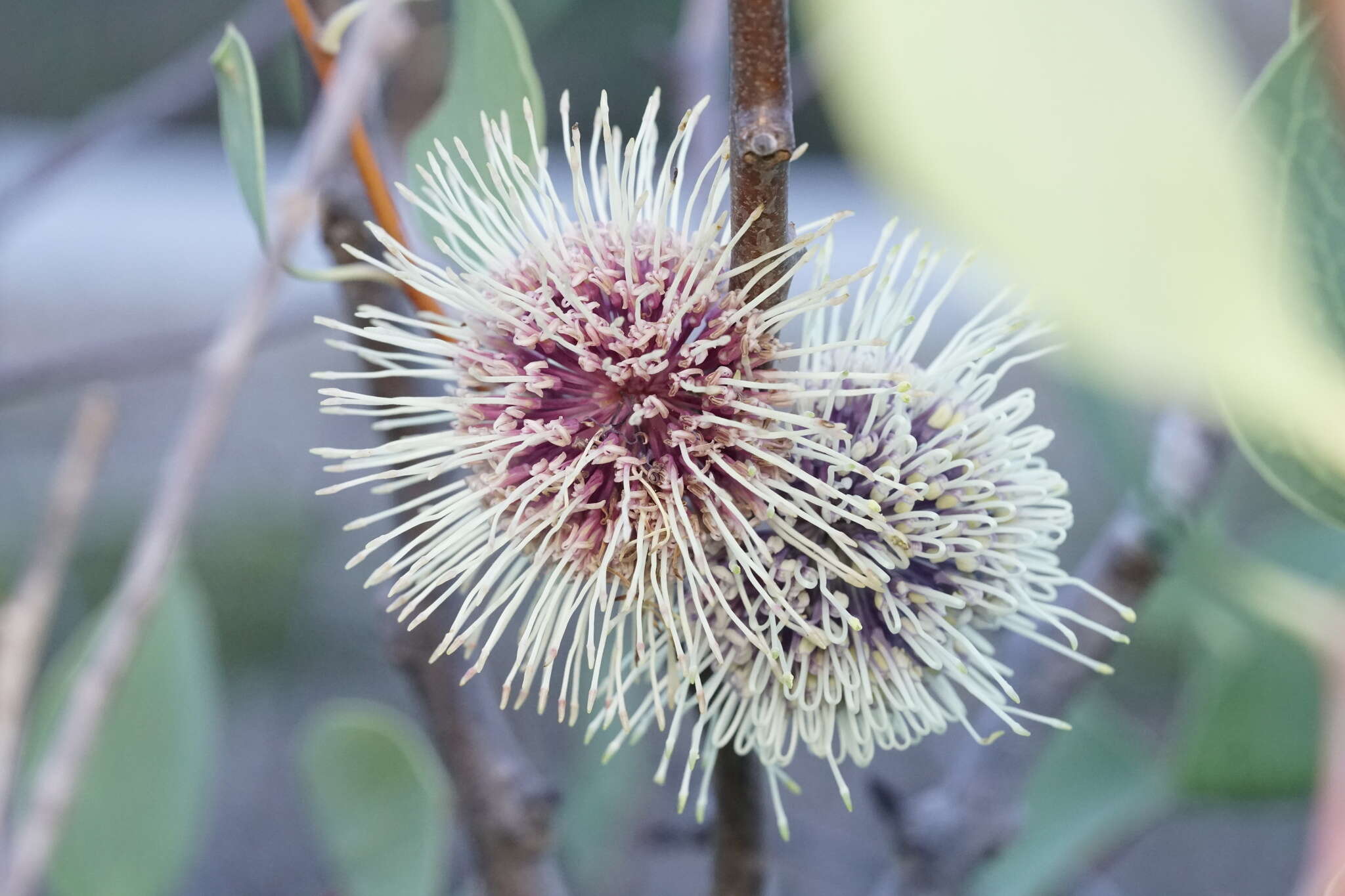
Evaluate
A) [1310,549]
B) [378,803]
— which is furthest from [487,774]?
[1310,549]

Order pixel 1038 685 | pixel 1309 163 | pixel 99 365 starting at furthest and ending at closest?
pixel 99 365
pixel 1038 685
pixel 1309 163

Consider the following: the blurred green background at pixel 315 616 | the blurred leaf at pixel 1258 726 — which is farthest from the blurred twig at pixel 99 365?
the blurred leaf at pixel 1258 726

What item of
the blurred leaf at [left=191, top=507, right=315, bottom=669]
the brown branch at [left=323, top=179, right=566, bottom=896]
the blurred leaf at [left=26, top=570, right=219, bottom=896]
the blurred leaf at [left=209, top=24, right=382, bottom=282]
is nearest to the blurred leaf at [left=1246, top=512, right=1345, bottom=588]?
the brown branch at [left=323, top=179, right=566, bottom=896]

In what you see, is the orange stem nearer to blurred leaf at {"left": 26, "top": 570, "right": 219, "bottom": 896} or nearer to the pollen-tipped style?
the pollen-tipped style

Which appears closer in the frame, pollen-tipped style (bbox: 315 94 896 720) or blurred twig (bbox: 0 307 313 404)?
pollen-tipped style (bbox: 315 94 896 720)

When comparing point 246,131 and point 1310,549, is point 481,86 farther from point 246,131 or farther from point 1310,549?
point 1310,549
